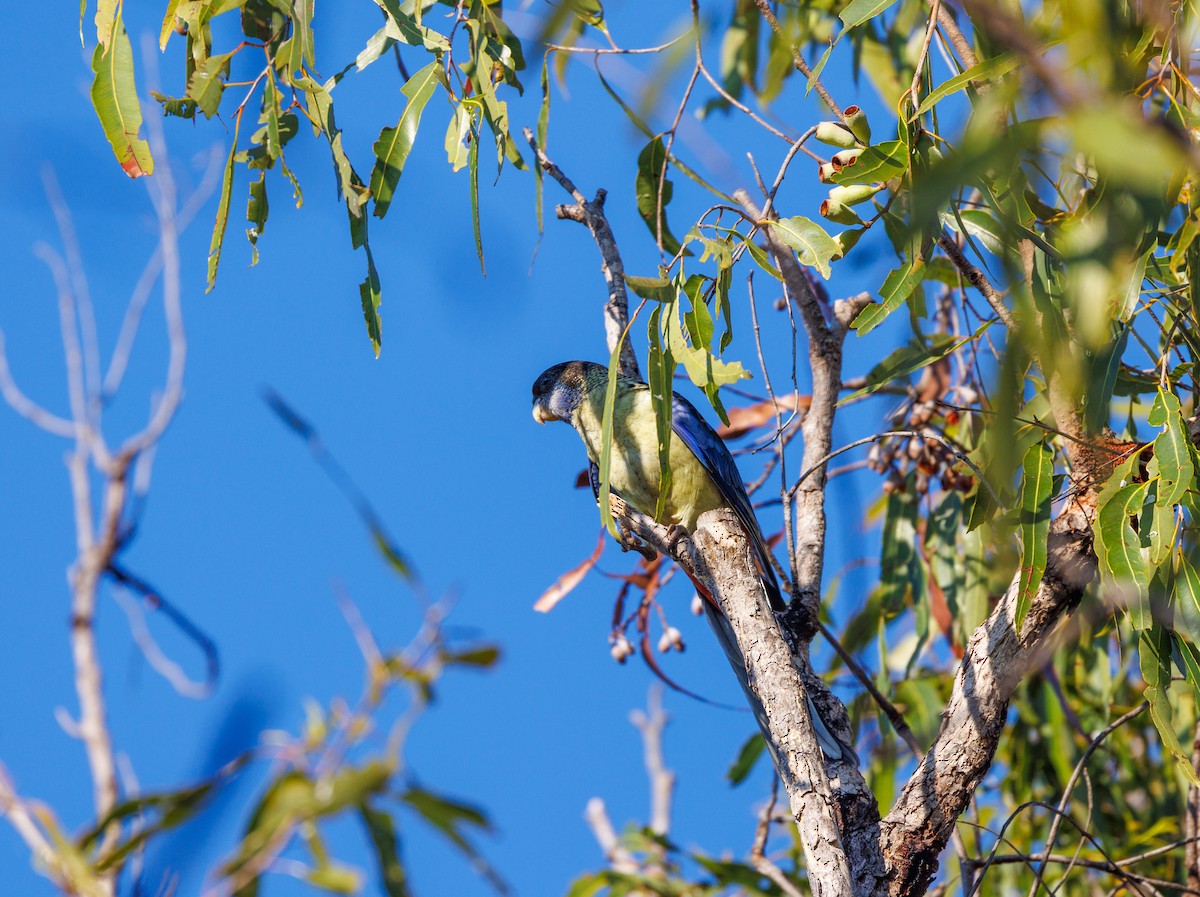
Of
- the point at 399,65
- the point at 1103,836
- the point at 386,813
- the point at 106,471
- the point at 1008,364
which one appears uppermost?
the point at 399,65

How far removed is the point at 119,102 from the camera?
2.35 m

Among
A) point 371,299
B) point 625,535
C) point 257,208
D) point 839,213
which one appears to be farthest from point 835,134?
point 257,208

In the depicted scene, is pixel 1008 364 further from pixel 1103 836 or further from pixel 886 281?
pixel 1103 836

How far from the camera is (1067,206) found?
2.54m

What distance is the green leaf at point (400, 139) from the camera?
260 centimetres

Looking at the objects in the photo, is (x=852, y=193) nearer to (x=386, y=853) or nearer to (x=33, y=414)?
(x=386, y=853)

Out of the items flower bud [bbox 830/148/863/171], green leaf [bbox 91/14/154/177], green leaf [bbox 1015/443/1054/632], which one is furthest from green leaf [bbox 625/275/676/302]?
green leaf [bbox 91/14/154/177]

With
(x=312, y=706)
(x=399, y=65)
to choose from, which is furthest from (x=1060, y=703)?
(x=312, y=706)

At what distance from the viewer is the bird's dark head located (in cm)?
434

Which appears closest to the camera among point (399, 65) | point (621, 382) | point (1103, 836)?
point (399, 65)

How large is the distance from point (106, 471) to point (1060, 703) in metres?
3.18

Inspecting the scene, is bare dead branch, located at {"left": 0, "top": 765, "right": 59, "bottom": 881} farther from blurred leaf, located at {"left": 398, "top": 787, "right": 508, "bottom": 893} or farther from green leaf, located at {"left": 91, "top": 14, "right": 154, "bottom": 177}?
green leaf, located at {"left": 91, "top": 14, "right": 154, "bottom": 177}

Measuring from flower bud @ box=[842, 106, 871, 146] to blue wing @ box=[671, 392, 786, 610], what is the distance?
1.34m

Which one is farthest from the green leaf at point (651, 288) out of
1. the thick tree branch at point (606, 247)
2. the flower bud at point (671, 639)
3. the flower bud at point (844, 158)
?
the flower bud at point (671, 639)
